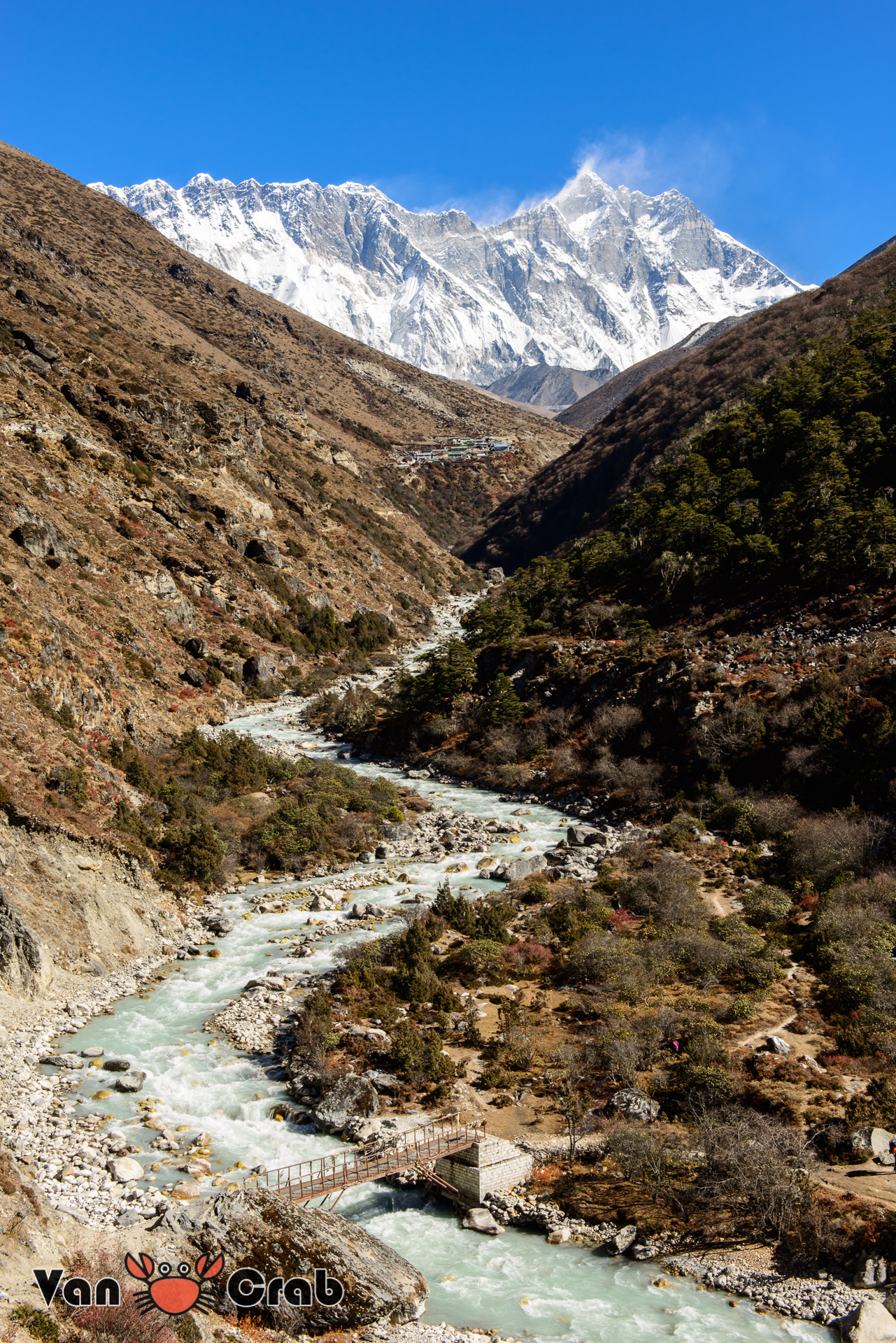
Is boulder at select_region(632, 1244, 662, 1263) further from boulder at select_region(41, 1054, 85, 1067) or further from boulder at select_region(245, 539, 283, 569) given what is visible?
boulder at select_region(245, 539, 283, 569)

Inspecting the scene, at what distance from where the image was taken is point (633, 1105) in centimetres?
1639

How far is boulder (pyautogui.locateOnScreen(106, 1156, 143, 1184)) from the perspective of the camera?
13.7m

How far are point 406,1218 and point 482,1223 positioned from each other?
146cm

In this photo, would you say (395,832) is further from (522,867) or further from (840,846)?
(840,846)

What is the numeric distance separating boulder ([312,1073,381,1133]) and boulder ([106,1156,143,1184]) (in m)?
3.62

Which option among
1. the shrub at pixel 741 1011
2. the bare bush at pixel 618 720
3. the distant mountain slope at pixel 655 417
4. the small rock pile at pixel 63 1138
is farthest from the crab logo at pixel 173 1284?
the distant mountain slope at pixel 655 417

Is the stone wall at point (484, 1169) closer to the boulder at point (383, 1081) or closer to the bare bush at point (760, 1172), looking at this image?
the boulder at point (383, 1081)

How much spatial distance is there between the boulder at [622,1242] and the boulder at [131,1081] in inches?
397

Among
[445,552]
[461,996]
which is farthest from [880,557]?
[445,552]

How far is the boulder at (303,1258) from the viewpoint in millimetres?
11164

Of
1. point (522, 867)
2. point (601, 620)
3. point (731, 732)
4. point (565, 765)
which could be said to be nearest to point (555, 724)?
point (565, 765)

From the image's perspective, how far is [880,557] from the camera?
36344 mm

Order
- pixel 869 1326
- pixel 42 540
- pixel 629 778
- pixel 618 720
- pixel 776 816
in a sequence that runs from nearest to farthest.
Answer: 1. pixel 869 1326
2. pixel 776 816
3. pixel 629 778
4. pixel 618 720
5. pixel 42 540

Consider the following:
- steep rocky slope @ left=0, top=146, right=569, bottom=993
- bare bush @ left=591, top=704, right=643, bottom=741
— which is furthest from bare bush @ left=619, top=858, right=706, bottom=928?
steep rocky slope @ left=0, top=146, right=569, bottom=993
